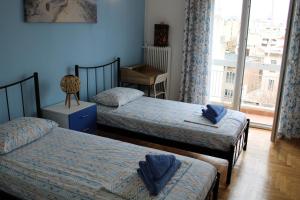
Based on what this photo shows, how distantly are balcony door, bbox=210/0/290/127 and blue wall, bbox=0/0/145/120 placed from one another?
1412 mm

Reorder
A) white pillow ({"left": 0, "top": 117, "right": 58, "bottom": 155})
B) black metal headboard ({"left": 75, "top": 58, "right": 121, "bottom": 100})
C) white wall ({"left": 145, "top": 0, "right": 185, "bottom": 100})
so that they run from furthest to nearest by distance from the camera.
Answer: white wall ({"left": 145, "top": 0, "right": 185, "bottom": 100}) < black metal headboard ({"left": 75, "top": 58, "right": 121, "bottom": 100}) < white pillow ({"left": 0, "top": 117, "right": 58, "bottom": 155})

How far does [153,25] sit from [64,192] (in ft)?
12.3

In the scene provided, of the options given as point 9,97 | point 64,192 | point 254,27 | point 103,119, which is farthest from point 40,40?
point 254,27

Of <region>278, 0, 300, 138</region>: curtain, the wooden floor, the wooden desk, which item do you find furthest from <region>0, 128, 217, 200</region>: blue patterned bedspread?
<region>278, 0, 300, 138</region>: curtain

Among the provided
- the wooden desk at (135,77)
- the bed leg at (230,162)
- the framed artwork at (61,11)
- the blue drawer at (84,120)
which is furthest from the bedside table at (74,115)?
the bed leg at (230,162)

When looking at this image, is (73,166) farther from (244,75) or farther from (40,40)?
(244,75)

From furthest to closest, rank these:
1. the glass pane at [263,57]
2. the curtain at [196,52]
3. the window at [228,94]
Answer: the window at [228,94] → the curtain at [196,52] → the glass pane at [263,57]

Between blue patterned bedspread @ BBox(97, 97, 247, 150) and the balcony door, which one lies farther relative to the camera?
the balcony door

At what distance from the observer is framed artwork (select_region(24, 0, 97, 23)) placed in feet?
10.1

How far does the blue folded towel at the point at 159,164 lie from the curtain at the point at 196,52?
2.83 m

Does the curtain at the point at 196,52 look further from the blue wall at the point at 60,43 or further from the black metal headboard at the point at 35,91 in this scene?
the black metal headboard at the point at 35,91

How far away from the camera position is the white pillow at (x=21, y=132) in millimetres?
2488

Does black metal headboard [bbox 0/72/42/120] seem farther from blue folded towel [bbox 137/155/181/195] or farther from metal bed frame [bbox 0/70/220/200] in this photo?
blue folded towel [bbox 137/155/181/195]

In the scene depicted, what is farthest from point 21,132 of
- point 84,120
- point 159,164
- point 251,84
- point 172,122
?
point 251,84
